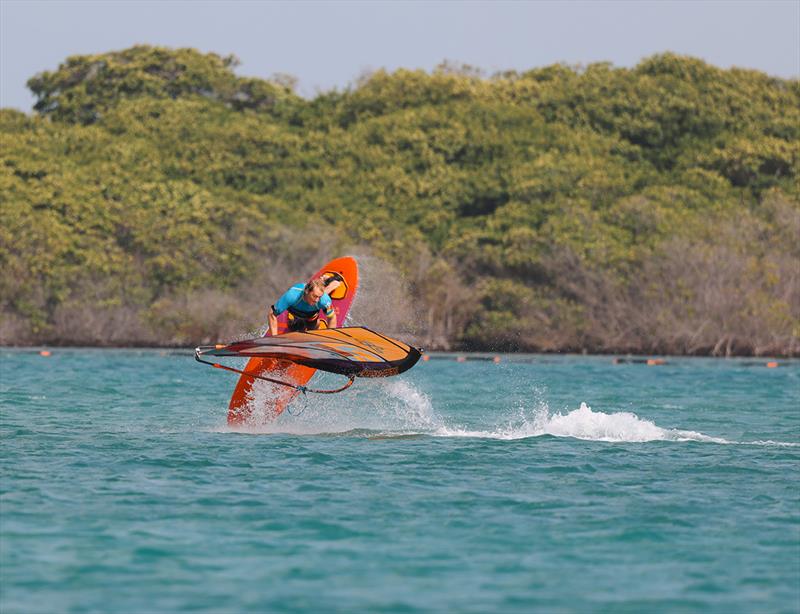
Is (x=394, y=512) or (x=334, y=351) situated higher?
(x=334, y=351)

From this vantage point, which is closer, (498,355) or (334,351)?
(334,351)

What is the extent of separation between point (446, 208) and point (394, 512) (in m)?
53.5

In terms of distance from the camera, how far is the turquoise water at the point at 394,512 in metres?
10.3

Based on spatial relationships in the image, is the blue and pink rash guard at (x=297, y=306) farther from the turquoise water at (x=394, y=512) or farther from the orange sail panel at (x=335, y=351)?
the turquoise water at (x=394, y=512)

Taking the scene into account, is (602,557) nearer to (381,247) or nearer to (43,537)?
(43,537)

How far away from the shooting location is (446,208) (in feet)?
218

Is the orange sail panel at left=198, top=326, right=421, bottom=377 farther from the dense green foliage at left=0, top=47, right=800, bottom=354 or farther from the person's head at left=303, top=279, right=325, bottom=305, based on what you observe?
the dense green foliage at left=0, top=47, right=800, bottom=354

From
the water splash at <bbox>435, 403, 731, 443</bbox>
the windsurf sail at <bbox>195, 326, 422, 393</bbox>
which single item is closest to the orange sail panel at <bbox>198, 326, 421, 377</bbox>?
the windsurf sail at <bbox>195, 326, 422, 393</bbox>

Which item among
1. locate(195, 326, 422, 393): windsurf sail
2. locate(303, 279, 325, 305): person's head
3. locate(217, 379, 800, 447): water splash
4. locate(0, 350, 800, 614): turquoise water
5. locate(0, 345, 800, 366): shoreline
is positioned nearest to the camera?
locate(0, 350, 800, 614): turquoise water

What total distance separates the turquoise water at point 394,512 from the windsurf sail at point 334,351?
1045 mm

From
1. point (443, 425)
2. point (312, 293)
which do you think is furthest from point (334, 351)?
point (443, 425)

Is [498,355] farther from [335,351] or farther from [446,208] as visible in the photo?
[335,351]

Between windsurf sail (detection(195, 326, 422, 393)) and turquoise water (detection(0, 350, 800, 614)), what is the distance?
105 cm

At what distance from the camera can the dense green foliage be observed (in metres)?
57.3
